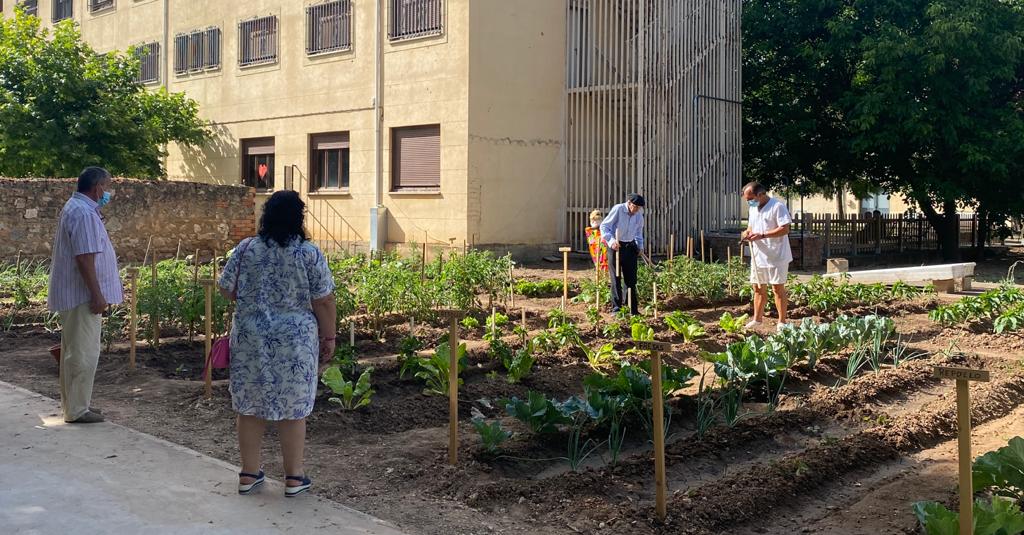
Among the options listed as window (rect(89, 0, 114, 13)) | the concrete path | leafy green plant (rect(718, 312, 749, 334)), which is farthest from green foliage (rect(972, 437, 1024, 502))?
window (rect(89, 0, 114, 13))

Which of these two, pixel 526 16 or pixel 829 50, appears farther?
pixel 829 50

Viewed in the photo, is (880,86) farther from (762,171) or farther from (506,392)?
(506,392)

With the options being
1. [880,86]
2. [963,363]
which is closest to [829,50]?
[880,86]

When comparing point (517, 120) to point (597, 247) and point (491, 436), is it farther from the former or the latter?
point (491, 436)

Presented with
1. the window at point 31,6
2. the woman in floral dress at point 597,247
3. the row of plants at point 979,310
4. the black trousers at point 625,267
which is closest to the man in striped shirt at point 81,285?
the black trousers at point 625,267

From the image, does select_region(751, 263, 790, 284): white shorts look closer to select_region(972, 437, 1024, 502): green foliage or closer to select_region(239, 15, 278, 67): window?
select_region(972, 437, 1024, 502): green foliage

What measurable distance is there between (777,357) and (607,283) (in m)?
6.30

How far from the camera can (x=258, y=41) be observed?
77.9 ft

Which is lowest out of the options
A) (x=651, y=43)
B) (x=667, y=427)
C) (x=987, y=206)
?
(x=667, y=427)

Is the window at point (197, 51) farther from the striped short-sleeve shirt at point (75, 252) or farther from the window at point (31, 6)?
the striped short-sleeve shirt at point (75, 252)

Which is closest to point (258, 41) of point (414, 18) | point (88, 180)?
point (414, 18)

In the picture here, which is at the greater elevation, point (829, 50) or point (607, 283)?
point (829, 50)

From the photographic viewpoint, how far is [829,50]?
21.6 m

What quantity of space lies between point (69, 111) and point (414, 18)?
8498 mm
